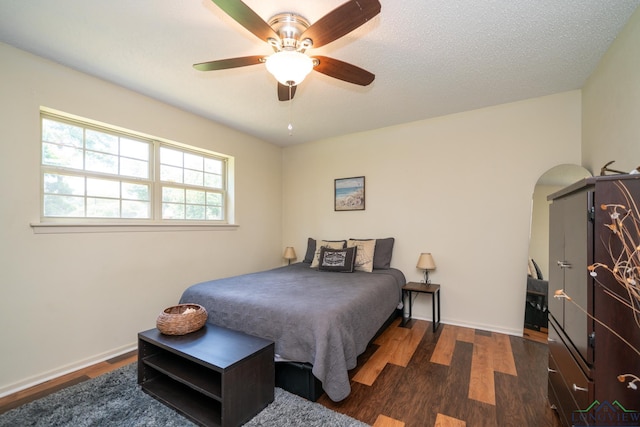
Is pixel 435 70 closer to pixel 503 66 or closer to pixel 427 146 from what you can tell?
pixel 503 66

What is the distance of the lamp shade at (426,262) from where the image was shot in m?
3.23

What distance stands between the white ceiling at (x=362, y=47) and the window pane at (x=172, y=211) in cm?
112

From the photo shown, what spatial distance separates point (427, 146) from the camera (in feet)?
11.5

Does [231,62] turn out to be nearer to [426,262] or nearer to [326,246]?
[326,246]

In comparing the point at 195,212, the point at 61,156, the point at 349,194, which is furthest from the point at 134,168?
the point at 349,194

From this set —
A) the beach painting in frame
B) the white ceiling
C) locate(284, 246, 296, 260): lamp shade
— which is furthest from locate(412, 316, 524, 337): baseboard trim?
the white ceiling

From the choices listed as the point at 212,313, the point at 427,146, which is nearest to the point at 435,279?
the point at 427,146

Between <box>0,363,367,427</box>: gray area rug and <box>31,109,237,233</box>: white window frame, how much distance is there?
4.07 feet

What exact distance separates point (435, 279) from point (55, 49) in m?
4.17

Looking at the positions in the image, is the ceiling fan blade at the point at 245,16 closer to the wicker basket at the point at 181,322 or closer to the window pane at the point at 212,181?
the wicker basket at the point at 181,322

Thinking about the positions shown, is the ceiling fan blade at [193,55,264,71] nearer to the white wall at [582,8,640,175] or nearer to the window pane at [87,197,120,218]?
the window pane at [87,197,120,218]

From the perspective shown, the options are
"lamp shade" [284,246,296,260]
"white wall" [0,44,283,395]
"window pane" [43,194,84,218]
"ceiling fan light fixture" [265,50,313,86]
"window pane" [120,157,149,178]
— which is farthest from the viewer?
"lamp shade" [284,246,296,260]

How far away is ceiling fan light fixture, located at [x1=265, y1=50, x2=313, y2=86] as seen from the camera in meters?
1.57

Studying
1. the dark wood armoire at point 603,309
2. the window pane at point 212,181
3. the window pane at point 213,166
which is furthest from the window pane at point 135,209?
the dark wood armoire at point 603,309
